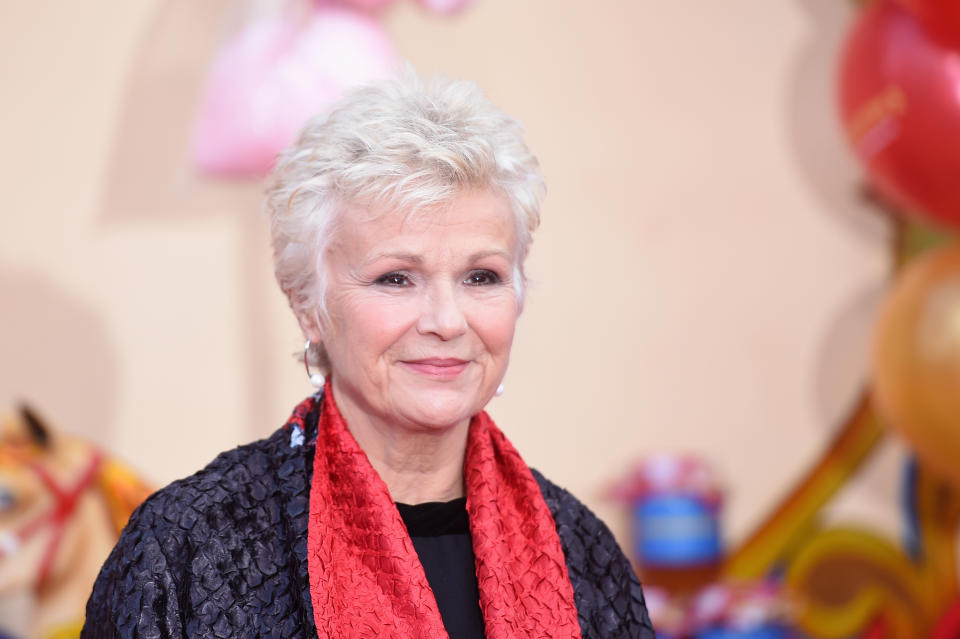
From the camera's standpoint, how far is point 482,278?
1343mm

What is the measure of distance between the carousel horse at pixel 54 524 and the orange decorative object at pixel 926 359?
6.20 ft

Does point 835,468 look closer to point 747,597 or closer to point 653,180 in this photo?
point 747,597

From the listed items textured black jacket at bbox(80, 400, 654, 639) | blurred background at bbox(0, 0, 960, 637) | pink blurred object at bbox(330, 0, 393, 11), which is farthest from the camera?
blurred background at bbox(0, 0, 960, 637)

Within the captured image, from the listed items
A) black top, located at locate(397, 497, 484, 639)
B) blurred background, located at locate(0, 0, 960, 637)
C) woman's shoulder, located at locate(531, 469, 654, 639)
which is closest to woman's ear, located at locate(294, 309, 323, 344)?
black top, located at locate(397, 497, 484, 639)

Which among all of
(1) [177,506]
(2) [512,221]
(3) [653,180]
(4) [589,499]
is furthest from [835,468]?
(1) [177,506]

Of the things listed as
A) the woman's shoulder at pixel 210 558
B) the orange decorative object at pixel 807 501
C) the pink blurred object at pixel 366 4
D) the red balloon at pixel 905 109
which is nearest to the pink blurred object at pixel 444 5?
the pink blurred object at pixel 366 4

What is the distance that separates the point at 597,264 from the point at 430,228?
2.33 metres

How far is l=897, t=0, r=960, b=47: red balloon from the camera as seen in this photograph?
2.49m

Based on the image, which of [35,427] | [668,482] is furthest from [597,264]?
[35,427]

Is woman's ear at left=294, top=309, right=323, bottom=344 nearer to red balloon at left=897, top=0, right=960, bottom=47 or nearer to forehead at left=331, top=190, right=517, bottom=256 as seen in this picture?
forehead at left=331, top=190, right=517, bottom=256

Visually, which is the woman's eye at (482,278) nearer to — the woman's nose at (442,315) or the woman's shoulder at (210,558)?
the woman's nose at (442,315)

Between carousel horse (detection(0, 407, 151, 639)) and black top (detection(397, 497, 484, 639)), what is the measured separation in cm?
136

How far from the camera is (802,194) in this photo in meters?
3.68

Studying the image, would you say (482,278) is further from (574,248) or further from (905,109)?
(574,248)
